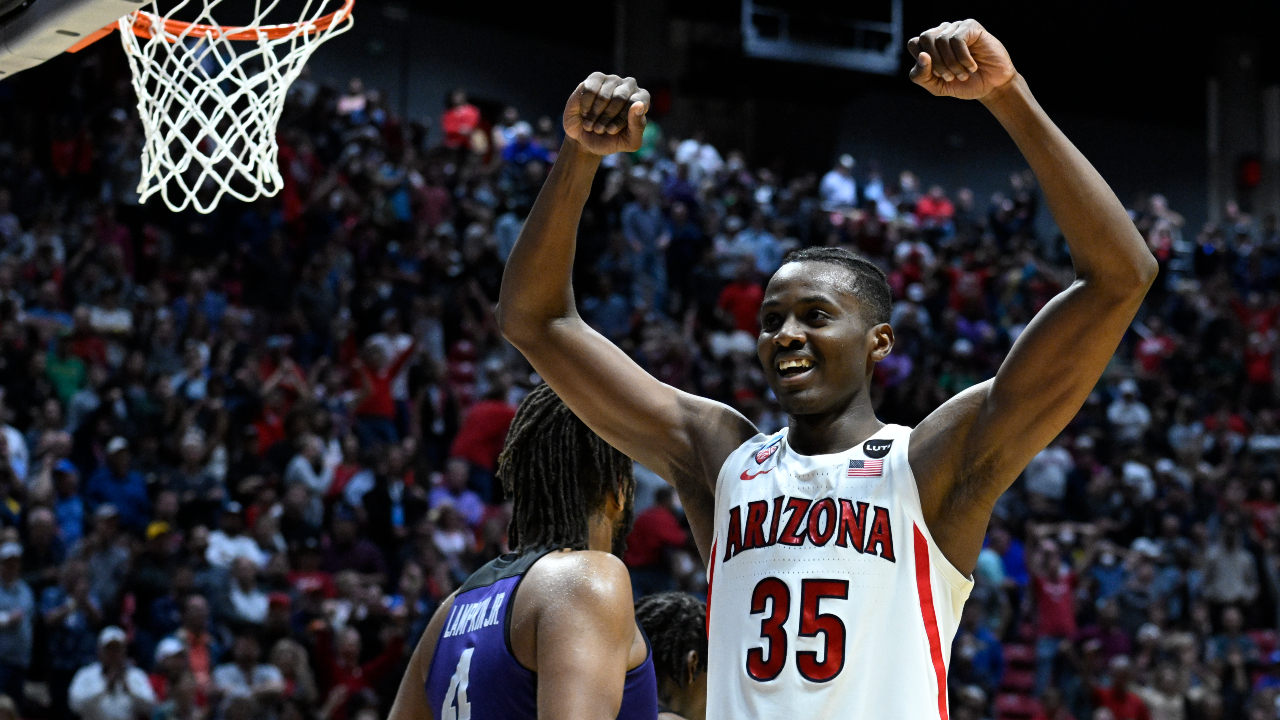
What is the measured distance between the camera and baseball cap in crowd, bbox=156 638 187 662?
7.55m

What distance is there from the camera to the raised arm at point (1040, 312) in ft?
7.75

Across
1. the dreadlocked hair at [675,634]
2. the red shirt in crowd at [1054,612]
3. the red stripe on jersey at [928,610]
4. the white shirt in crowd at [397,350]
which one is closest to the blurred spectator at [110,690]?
the white shirt in crowd at [397,350]

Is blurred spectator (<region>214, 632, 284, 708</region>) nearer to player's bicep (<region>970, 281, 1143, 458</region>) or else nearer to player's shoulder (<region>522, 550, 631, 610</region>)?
player's shoulder (<region>522, 550, 631, 610</region>)

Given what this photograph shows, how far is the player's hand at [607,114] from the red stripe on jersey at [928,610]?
0.85 metres

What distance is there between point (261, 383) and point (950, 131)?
14693 millimetres

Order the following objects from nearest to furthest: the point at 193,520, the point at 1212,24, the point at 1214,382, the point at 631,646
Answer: the point at 631,646, the point at 193,520, the point at 1214,382, the point at 1212,24

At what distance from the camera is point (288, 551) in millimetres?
8711

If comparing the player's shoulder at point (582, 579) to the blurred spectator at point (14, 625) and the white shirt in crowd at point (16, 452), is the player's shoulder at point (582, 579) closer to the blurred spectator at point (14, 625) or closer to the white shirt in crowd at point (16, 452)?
the blurred spectator at point (14, 625)

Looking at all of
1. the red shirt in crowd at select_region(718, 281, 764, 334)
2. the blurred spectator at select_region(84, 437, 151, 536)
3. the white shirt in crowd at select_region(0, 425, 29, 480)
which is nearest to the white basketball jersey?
the blurred spectator at select_region(84, 437, 151, 536)

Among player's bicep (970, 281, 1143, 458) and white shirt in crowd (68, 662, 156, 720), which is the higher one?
player's bicep (970, 281, 1143, 458)

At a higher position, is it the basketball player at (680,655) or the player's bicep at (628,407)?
the player's bicep at (628,407)

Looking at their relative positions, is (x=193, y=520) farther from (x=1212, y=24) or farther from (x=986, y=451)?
(x=1212, y=24)

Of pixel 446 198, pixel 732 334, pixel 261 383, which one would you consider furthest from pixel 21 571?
pixel 732 334

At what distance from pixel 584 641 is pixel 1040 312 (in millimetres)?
972
